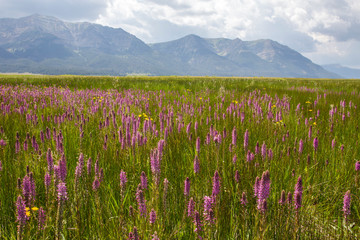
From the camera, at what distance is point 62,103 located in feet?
23.1

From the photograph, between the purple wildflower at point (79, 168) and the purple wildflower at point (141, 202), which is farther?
the purple wildflower at point (79, 168)

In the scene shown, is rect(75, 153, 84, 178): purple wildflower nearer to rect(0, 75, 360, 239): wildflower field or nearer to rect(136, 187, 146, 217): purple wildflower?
rect(0, 75, 360, 239): wildflower field

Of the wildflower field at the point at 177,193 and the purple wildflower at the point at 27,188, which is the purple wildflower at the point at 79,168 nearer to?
the wildflower field at the point at 177,193

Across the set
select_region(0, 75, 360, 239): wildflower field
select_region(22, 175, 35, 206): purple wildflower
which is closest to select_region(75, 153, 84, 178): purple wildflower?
select_region(0, 75, 360, 239): wildflower field

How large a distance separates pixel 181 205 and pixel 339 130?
3.71 meters

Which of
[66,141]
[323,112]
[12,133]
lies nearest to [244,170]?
[66,141]

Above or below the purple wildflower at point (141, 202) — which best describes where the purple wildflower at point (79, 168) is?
above

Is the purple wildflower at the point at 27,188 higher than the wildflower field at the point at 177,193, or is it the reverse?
the purple wildflower at the point at 27,188

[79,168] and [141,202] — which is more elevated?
[79,168]

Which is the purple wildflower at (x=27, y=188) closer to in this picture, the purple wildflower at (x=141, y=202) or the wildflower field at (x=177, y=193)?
the wildflower field at (x=177, y=193)

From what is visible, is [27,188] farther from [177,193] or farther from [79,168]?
[177,193]

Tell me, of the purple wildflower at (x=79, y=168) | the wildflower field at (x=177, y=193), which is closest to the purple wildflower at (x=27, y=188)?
the wildflower field at (x=177, y=193)

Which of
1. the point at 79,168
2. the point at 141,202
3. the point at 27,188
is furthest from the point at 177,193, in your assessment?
the point at 27,188

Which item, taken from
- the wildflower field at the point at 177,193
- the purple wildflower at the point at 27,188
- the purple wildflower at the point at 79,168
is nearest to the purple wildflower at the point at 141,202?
the wildflower field at the point at 177,193
